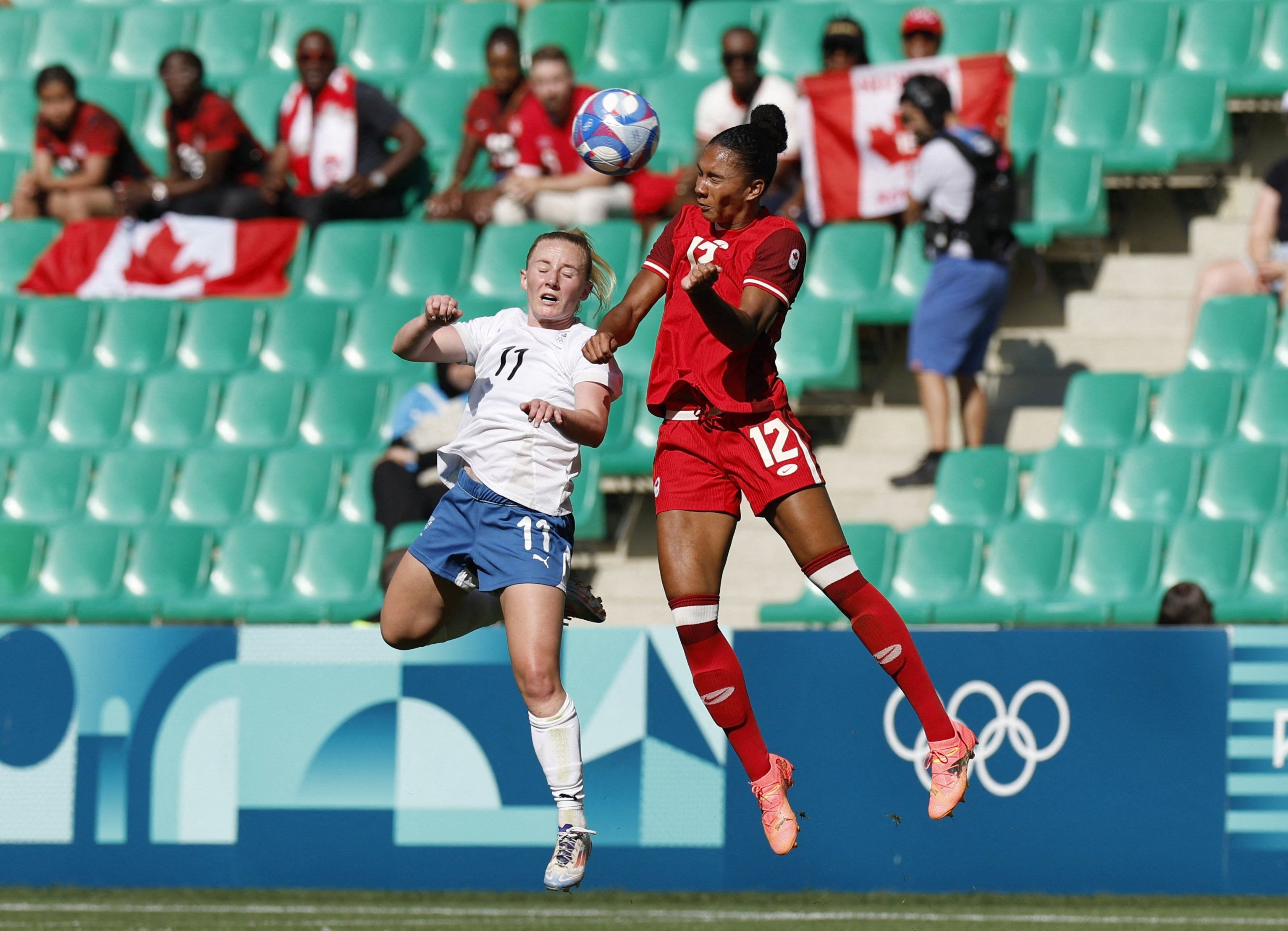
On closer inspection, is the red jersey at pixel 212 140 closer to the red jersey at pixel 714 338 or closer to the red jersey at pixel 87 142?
the red jersey at pixel 87 142

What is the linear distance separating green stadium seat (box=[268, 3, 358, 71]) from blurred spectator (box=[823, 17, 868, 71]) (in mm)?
3776

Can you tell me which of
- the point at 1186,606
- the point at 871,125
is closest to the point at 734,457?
the point at 1186,606

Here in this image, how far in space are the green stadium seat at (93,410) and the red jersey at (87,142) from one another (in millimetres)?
1680

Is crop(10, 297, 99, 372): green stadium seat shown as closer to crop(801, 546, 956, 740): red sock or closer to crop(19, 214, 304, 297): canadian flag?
crop(19, 214, 304, 297): canadian flag

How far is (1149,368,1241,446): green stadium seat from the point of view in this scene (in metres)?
9.67

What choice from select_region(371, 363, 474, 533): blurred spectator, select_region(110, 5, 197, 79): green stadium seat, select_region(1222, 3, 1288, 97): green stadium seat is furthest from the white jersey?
select_region(110, 5, 197, 79): green stadium seat

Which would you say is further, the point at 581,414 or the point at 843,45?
the point at 843,45

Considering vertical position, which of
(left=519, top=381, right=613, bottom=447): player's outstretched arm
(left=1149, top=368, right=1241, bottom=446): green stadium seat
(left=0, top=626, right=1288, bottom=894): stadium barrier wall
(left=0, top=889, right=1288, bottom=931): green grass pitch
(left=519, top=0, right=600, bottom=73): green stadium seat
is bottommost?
(left=0, top=889, right=1288, bottom=931): green grass pitch

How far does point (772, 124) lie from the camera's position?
5.54 metres

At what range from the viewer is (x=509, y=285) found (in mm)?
10938

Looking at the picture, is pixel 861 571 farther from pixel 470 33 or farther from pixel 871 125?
pixel 470 33

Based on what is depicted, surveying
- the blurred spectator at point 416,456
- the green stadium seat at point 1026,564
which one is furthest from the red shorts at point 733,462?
the blurred spectator at point 416,456

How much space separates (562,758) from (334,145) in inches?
265

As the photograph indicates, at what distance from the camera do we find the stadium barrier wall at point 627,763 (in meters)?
7.72
